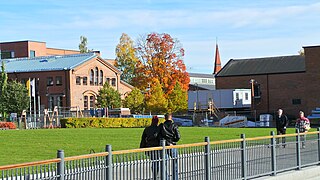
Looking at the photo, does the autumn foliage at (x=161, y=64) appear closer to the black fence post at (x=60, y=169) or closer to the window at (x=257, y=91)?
the window at (x=257, y=91)

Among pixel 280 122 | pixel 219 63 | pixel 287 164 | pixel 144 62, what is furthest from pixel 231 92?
pixel 219 63

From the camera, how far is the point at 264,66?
301 ft

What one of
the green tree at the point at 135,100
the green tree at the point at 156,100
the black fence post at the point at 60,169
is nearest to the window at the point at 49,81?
the green tree at the point at 135,100

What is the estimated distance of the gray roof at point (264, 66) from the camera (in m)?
88.8

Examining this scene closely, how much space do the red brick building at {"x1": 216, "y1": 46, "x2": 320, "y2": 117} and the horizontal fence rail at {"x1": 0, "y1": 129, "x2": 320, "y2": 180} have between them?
2599 inches

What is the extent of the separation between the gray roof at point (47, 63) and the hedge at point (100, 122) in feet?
86.8

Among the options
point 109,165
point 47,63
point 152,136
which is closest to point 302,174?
point 152,136

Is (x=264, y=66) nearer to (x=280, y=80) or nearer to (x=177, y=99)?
(x=280, y=80)

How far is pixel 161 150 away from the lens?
39.5 feet

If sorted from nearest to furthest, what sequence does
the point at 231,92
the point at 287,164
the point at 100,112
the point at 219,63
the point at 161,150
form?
the point at 161,150
the point at 287,164
the point at 100,112
the point at 231,92
the point at 219,63

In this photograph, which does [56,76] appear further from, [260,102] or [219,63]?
[219,63]

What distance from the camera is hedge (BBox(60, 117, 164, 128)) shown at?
55.0 meters

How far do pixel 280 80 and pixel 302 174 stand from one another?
71045 mm

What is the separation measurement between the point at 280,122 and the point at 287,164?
1023cm
